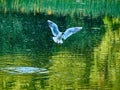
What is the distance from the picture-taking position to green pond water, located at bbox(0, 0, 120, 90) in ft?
63.3

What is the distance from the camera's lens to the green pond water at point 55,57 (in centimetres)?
1930

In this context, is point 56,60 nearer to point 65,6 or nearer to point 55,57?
point 55,57

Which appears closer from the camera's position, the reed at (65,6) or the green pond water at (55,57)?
the green pond water at (55,57)

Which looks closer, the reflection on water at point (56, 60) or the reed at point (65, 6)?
the reflection on water at point (56, 60)

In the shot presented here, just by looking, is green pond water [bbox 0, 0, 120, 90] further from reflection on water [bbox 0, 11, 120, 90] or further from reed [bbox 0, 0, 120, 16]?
reed [bbox 0, 0, 120, 16]

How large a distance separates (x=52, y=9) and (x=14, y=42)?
21.2 m

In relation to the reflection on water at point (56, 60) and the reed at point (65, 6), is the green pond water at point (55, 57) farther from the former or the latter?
the reed at point (65, 6)

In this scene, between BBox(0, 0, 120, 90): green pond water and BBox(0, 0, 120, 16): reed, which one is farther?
BBox(0, 0, 120, 16): reed

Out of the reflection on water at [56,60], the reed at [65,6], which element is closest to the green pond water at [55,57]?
the reflection on water at [56,60]

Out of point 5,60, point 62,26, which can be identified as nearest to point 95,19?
point 62,26

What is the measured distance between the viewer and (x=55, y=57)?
77.9 feet

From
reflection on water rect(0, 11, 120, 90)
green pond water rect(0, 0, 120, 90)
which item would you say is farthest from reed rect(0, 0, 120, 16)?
reflection on water rect(0, 11, 120, 90)

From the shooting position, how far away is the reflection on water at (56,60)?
19219 millimetres

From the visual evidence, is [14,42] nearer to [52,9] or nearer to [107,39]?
[107,39]
